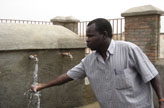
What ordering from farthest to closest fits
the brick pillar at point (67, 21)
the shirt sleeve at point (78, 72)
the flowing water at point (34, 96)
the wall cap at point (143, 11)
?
the brick pillar at point (67, 21) < the wall cap at point (143, 11) < the flowing water at point (34, 96) < the shirt sleeve at point (78, 72)

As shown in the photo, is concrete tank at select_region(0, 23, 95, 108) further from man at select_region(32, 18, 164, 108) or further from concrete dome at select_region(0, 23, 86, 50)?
man at select_region(32, 18, 164, 108)

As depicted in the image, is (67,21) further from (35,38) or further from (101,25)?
(101,25)

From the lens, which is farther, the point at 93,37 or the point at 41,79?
the point at 41,79

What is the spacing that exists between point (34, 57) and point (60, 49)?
24.7 inches

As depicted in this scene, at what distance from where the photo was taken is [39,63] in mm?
4000

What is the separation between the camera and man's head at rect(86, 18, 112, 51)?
2.01 meters

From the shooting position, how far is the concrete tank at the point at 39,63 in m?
3.62

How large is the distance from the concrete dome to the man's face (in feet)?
6.32

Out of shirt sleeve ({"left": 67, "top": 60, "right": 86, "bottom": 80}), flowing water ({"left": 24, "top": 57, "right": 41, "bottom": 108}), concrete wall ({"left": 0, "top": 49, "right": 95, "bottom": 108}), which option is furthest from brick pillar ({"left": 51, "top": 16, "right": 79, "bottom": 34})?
shirt sleeve ({"left": 67, "top": 60, "right": 86, "bottom": 80})

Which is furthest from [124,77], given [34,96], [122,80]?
[34,96]

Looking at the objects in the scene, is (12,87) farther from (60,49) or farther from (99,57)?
(99,57)

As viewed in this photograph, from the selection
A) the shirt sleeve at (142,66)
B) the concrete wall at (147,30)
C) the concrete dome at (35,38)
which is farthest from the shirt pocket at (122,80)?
the concrete wall at (147,30)

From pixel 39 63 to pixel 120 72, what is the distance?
2296 millimetres

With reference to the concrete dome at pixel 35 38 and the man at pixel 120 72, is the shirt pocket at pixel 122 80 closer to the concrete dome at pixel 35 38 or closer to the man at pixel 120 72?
the man at pixel 120 72
